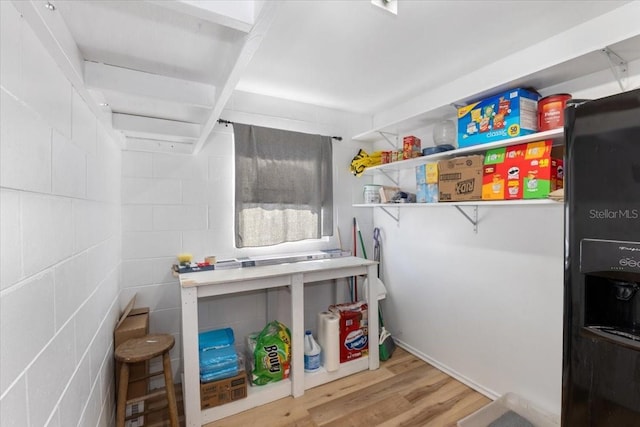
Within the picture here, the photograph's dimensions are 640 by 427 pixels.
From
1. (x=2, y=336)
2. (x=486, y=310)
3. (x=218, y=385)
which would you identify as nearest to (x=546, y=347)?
(x=486, y=310)

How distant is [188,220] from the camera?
2.31 metres

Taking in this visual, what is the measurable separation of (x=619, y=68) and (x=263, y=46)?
189 centimetres

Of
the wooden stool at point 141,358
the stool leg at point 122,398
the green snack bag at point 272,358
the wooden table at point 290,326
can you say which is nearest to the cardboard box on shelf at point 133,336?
the wooden stool at point 141,358

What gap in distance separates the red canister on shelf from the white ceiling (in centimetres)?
43

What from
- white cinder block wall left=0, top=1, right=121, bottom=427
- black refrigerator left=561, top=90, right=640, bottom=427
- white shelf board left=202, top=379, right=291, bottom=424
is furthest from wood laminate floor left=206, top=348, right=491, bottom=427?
black refrigerator left=561, top=90, right=640, bottom=427

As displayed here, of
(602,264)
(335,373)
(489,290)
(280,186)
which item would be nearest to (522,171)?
(489,290)

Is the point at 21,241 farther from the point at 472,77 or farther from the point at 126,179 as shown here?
the point at 472,77

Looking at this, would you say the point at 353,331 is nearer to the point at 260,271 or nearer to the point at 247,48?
the point at 260,271

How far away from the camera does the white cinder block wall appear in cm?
62

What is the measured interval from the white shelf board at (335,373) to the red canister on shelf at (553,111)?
2067 mm

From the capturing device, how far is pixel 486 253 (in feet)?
6.70

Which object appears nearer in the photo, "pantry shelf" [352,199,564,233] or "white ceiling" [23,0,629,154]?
"white ceiling" [23,0,629,154]

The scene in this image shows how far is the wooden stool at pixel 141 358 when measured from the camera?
1.51 meters

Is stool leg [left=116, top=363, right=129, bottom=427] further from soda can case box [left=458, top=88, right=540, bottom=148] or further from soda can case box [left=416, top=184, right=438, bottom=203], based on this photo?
soda can case box [left=458, top=88, right=540, bottom=148]
